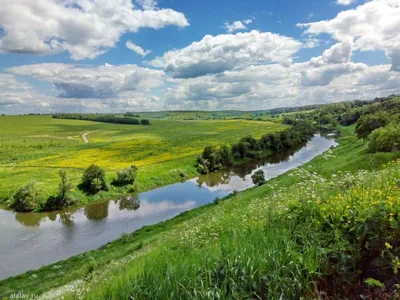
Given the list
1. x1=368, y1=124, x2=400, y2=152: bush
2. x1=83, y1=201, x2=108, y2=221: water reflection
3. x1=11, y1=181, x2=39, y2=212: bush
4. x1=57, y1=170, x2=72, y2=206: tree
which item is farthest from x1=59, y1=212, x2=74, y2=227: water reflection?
x1=368, y1=124, x2=400, y2=152: bush

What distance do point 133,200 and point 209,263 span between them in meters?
43.6

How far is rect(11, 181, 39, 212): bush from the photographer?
42.5m

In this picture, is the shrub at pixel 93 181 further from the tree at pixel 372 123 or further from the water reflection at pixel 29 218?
the tree at pixel 372 123

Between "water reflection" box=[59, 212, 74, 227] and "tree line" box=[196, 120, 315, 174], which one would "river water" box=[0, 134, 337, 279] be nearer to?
"water reflection" box=[59, 212, 74, 227]

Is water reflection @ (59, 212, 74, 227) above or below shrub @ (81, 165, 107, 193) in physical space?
below

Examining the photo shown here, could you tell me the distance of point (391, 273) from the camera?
13.9 ft

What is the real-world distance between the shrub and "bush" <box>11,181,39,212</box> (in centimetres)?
722

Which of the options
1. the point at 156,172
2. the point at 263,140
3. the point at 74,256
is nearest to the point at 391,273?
the point at 74,256

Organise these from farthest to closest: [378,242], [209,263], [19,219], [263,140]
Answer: [263,140]
[19,219]
[209,263]
[378,242]

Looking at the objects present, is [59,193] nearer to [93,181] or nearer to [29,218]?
[29,218]

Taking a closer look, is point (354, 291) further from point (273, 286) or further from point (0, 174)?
point (0, 174)

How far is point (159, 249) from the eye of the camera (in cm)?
1005

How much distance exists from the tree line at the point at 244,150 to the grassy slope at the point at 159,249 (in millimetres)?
30453

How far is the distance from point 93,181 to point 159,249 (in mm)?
41177
